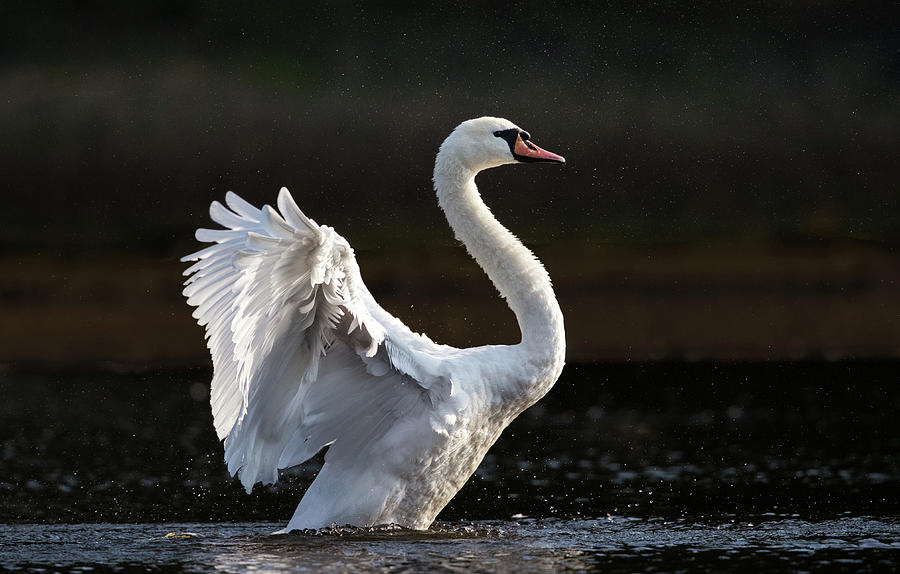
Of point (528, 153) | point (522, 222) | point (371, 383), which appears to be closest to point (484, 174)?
point (522, 222)

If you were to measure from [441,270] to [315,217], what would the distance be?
262cm

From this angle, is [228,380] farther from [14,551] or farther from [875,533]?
[875,533]

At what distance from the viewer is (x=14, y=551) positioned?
27.8 feet

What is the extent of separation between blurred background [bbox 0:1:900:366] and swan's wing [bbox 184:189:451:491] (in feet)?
27.0

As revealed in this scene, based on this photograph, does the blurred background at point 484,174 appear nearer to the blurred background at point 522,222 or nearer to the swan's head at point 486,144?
the blurred background at point 522,222

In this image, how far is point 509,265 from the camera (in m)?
8.86

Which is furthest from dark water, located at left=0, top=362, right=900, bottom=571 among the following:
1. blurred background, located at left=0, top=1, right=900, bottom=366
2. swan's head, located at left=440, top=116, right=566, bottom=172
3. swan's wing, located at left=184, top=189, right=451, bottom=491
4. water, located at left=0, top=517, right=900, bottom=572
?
blurred background, located at left=0, top=1, right=900, bottom=366

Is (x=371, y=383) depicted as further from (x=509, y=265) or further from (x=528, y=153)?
(x=528, y=153)

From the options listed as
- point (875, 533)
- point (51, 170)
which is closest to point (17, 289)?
point (51, 170)

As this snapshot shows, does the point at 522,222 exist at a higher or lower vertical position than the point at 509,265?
higher

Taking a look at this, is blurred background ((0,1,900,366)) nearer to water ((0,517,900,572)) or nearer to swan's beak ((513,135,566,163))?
swan's beak ((513,135,566,163))

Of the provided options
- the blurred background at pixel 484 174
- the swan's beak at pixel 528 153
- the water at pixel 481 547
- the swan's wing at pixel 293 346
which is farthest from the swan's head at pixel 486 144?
the blurred background at pixel 484 174

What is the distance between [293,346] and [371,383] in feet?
1.76

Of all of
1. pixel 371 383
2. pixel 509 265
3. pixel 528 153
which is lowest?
pixel 371 383
